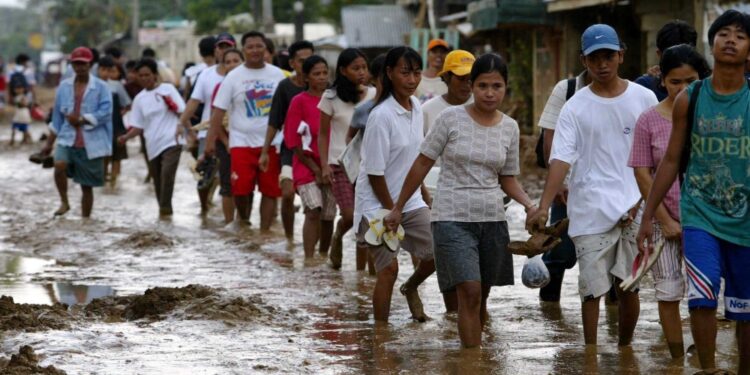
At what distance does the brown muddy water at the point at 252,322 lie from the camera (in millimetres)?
6641

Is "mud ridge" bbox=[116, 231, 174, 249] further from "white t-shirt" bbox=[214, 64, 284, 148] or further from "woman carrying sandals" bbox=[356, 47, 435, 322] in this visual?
"woman carrying sandals" bbox=[356, 47, 435, 322]

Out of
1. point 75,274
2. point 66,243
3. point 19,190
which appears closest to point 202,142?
point 66,243

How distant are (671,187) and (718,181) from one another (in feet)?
2.26

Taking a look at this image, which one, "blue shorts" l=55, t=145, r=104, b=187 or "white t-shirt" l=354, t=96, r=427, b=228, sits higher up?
"white t-shirt" l=354, t=96, r=427, b=228

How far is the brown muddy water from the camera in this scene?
6641 millimetres

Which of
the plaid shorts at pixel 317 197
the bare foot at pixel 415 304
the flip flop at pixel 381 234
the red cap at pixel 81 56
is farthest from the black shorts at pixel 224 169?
the flip flop at pixel 381 234

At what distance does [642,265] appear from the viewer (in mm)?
6406

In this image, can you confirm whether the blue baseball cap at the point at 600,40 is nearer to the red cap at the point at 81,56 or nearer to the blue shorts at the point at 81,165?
the red cap at the point at 81,56

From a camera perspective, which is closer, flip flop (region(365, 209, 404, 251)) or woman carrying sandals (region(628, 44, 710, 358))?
woman carrying sandals (region(628, 44, 710, 358))

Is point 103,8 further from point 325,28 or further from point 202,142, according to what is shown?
point 202,142

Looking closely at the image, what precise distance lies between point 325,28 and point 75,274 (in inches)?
1883

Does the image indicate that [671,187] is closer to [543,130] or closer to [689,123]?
[689,123]

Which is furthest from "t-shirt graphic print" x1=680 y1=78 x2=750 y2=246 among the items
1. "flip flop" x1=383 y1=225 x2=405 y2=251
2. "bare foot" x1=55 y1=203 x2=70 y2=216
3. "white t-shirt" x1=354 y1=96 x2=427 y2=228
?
"bare foot" x1=55 y1=203 x2=70 y2=216

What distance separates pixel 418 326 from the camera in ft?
25.9
